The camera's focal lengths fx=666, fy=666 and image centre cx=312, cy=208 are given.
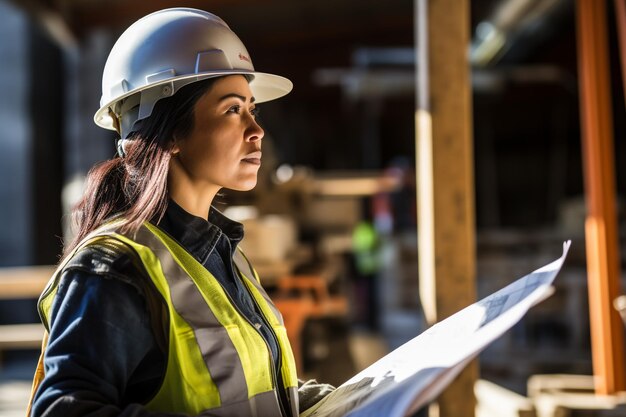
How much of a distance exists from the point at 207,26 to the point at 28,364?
313 inches

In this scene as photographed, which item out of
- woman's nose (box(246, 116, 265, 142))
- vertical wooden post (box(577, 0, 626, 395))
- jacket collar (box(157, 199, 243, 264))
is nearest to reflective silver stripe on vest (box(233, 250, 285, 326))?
jacket collar (box(157, 199, 243, 264))

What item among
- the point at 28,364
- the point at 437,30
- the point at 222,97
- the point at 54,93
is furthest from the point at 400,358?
the point at 54,93

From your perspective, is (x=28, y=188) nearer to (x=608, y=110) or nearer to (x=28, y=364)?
(x=28, y=364)

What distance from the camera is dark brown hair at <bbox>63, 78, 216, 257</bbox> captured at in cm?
137

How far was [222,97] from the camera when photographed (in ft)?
4.89

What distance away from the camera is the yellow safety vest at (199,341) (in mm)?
1221

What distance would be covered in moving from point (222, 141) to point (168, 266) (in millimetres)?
340

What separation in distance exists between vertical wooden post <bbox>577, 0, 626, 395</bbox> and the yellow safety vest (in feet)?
13.0

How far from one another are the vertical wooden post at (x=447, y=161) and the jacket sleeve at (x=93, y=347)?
2.42 metres

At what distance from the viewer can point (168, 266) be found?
4.15 feet

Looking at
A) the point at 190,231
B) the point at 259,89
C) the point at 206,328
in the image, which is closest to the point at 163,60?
the point at 190,231

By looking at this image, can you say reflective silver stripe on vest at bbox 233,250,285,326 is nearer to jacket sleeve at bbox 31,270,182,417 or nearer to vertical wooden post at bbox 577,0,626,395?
jacket sleeve at bbox 31,270,182,417

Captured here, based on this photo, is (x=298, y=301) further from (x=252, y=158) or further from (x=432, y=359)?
(x=432, y=359)

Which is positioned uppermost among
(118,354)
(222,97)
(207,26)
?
(207,26)
